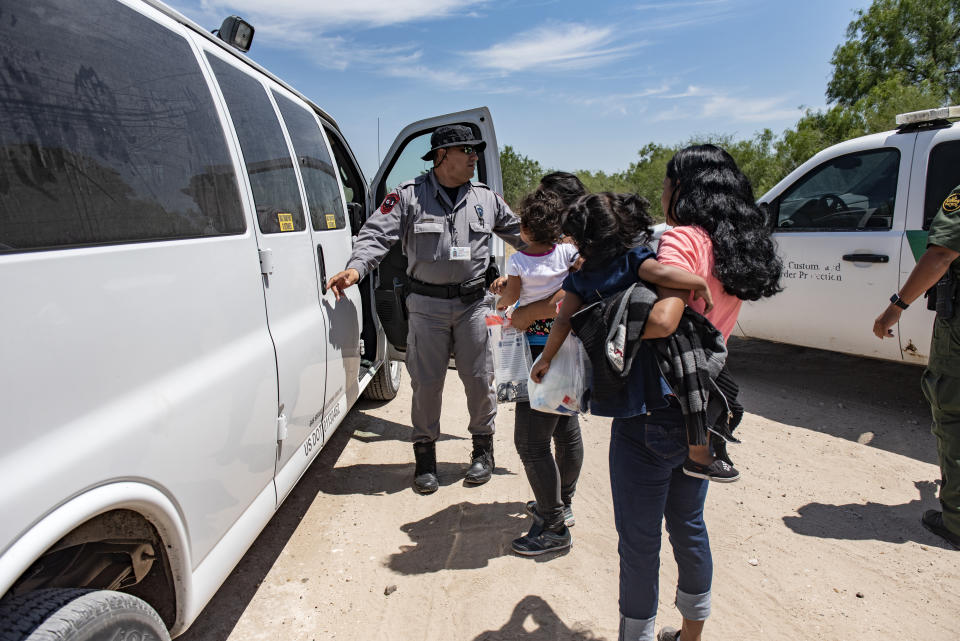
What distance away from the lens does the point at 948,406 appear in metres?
2.73

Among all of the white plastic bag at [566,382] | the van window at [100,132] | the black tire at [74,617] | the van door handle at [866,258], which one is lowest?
the black tire at [74,617]

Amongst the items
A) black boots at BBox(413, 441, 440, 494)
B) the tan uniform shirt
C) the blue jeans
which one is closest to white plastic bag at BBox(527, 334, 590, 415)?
the blue jeans

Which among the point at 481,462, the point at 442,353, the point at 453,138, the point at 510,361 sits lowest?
the point at 481,462

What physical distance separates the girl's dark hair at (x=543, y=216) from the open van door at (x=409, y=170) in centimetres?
107

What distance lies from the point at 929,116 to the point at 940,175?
40 centimetres

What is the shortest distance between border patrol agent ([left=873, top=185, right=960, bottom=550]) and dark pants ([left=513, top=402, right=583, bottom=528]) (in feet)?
5.41

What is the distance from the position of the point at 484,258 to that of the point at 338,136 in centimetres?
153

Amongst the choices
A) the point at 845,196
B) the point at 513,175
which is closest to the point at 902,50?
the point at 513,175

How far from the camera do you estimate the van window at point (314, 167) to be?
2.90 metres

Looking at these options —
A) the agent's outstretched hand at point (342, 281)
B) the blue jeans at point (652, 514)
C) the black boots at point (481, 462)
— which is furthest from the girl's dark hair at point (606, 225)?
the black boots at point (481, 462)

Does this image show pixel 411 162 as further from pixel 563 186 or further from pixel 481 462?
pixel 481 462

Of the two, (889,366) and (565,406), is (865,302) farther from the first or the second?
(565,406)

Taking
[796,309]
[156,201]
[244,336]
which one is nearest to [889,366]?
[796,309]

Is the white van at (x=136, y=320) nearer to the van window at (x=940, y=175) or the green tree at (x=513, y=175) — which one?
the van window at (x=940, y=175)
